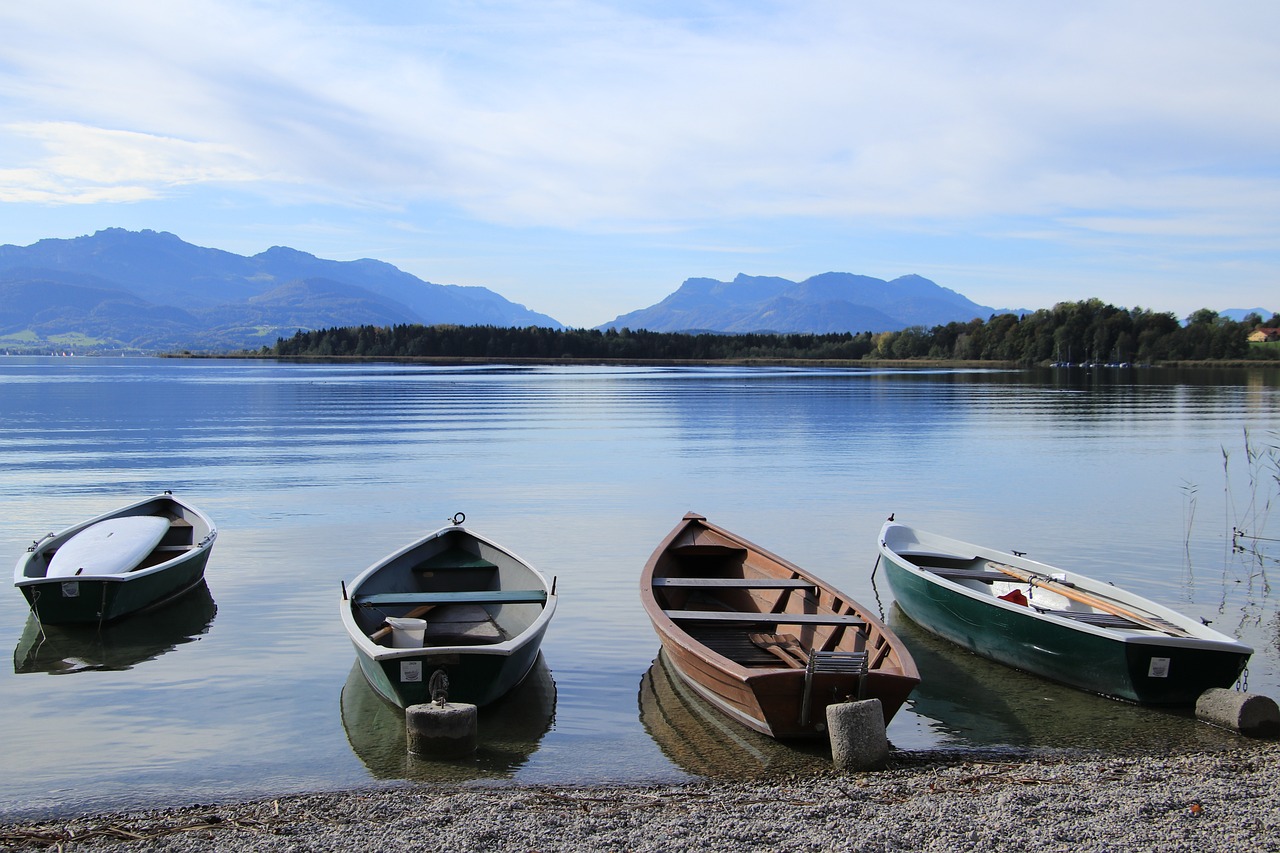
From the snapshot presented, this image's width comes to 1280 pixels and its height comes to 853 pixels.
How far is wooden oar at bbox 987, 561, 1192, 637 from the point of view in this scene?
1176cm

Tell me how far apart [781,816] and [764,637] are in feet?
15.8

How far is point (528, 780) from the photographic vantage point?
9500mm

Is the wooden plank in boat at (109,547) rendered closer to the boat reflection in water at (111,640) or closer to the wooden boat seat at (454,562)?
the boat reflection in water at (111,640)

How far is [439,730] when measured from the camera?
9.91 m

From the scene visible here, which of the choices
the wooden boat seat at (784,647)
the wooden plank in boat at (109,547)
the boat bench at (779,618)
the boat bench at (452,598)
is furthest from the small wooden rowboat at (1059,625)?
the wooden plank in boat at (109,547)

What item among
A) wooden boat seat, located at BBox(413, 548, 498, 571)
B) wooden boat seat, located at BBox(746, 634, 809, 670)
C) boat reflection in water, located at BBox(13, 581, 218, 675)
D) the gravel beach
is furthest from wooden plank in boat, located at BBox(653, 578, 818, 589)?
boat reflection in water, located at BBox(13, 581, 218, 675)

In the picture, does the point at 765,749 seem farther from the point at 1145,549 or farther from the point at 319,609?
the point at 1145,549

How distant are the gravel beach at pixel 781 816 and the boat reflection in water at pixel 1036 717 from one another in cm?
84

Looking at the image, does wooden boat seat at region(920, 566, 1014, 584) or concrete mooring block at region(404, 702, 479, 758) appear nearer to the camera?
concrete mooring block at region(404, 702, 479, 758)

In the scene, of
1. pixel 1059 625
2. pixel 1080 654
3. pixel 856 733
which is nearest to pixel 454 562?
pixel 856 733

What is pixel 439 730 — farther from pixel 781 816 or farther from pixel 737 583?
pixel 737 583

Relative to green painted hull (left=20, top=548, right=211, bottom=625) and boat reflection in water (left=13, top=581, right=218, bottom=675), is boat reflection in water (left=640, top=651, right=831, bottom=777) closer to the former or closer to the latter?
boat reflection in water (left=13, top=581, right=218, bottom=675)

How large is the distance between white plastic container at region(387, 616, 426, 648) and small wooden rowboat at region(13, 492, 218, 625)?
491 centimetres

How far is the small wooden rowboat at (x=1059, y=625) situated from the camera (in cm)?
1088
